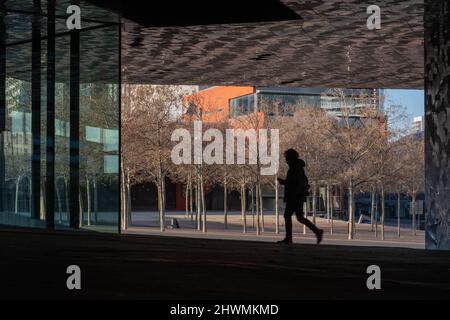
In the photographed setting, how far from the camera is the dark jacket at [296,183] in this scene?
12211mm

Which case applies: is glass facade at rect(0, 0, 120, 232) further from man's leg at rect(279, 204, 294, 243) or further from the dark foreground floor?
man's leg at rect(279, 204, 294, 243)

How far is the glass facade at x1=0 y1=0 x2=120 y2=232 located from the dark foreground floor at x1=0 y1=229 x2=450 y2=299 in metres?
4.27

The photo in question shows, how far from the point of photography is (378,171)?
43.1m

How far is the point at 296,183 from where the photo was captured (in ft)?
40.2

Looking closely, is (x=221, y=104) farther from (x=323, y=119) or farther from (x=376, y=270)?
(x=376, y=270)

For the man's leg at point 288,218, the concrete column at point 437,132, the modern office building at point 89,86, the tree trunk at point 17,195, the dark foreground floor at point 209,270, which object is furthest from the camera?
the concrete column at point 437,132

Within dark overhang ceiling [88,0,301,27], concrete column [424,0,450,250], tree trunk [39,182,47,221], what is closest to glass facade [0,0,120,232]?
tree trunk [39,182,47,221]

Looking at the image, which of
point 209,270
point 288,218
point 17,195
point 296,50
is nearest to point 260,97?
point 296,50

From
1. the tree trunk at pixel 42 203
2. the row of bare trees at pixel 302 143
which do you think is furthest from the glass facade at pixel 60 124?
the row of bare trees at pixel 302 143

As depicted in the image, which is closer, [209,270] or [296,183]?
[209,270]

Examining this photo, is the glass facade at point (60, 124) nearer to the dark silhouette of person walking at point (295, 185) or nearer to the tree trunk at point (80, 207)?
the tree trunk at point (80, 207)

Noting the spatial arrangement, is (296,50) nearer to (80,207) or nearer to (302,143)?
(80,207)

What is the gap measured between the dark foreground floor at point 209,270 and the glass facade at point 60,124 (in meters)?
4.27

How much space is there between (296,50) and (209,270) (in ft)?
45.4
